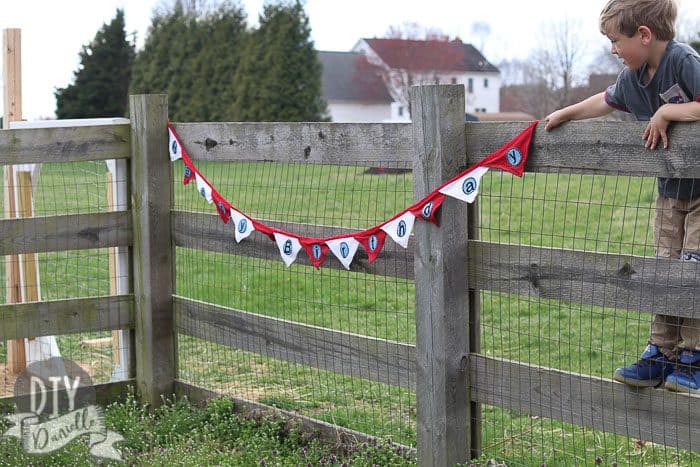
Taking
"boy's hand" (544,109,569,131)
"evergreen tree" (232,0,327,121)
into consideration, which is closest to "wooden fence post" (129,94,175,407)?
"boy's hand" (544,109,569,131)

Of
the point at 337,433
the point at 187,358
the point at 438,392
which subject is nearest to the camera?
the point at 438,392

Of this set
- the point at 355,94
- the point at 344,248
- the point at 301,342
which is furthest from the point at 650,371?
the point at 355,94

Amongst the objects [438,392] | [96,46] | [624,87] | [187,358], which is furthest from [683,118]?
[96,46]

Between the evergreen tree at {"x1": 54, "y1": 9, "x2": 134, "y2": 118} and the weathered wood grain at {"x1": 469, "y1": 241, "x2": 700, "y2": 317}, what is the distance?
3890 cm

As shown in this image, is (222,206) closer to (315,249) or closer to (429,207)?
(315,249)

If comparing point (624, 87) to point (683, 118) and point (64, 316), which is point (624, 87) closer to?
point (683, 118)

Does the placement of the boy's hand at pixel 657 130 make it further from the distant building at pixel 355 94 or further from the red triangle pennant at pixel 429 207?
the distant building at pixel 355 94

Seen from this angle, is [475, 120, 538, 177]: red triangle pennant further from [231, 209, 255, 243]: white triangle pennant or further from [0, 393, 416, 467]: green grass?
[231, 209, 255, 243]: white triangle pennant

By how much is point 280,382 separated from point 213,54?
32.3 meters

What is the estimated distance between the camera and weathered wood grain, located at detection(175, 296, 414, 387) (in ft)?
15.1

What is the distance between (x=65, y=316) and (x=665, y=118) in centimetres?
375

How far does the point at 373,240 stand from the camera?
14.9ft

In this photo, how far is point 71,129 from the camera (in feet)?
18.8

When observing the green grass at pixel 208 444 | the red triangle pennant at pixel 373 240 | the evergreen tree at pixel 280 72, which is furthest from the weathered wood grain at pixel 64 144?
the evergreen tree at pixel 280 72
